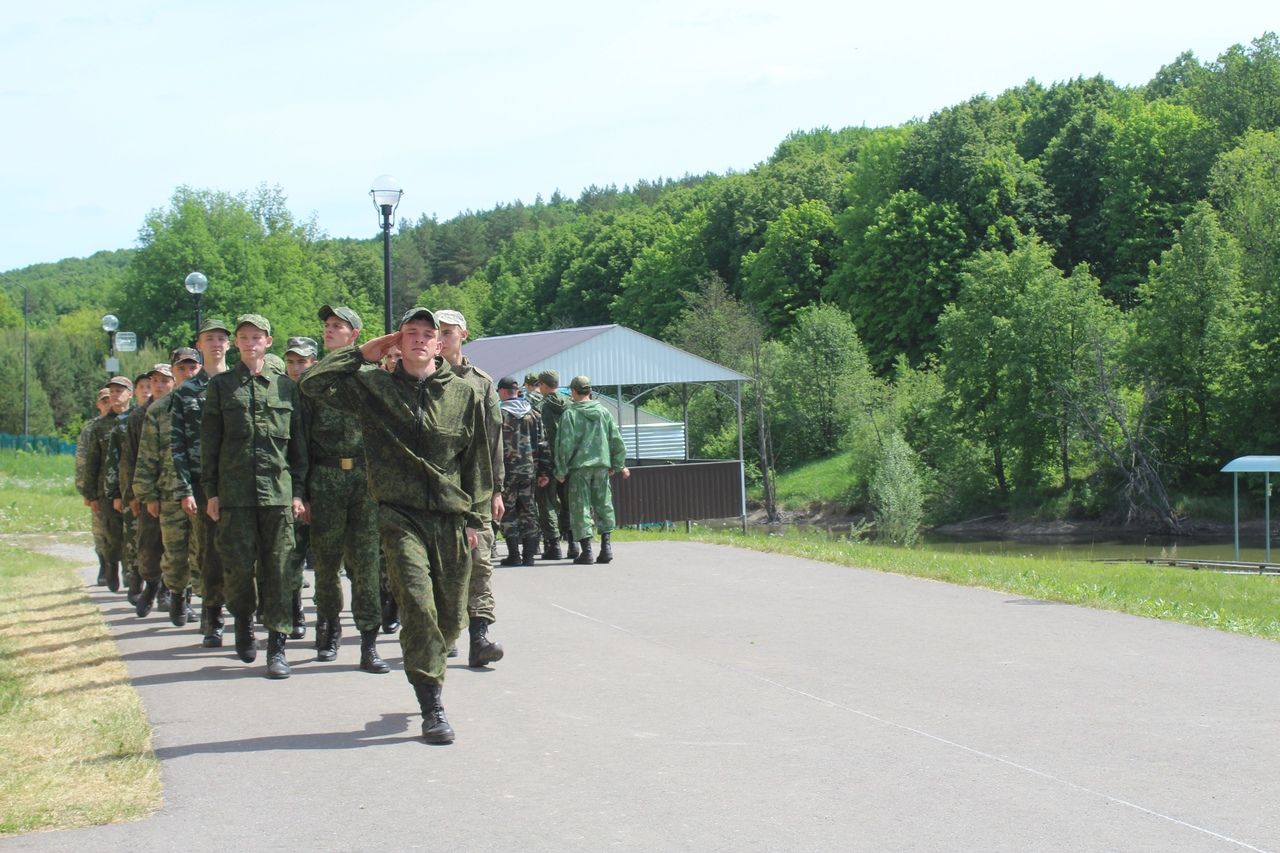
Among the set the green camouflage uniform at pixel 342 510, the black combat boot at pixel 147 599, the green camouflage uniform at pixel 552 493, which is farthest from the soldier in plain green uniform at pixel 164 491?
the green camouflage uniform at pixel 552 493

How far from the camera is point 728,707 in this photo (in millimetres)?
7656

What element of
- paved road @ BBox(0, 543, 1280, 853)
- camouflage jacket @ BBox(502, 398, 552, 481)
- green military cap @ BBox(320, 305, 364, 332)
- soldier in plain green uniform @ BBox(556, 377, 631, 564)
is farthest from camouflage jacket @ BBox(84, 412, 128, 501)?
green military cap @ BBox(320, 305, 364, 332)

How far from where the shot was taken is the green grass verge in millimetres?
11753

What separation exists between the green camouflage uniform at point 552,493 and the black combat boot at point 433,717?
8805mm

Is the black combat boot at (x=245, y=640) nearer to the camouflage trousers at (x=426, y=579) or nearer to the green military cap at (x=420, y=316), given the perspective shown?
the camouflage trousers at (x=426, y=579)

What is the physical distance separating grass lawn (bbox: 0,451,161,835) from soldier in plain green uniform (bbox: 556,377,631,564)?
5063 millimetres

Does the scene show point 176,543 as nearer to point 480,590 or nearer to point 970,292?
point 480,590

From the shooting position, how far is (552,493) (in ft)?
53.7

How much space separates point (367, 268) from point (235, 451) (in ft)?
407

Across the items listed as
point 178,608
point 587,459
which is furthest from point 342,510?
point 587,459

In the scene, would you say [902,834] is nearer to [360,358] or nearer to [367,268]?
[360,358]

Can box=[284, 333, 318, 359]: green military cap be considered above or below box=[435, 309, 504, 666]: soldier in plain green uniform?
above

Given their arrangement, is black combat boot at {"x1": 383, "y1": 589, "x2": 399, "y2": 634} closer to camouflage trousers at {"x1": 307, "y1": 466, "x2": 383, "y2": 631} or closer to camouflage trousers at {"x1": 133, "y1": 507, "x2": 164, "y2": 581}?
camouflage trousers at {"x1": 307, "y1": 466, "x2": 383, "y2": 631}

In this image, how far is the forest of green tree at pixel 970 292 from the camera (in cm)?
5291
